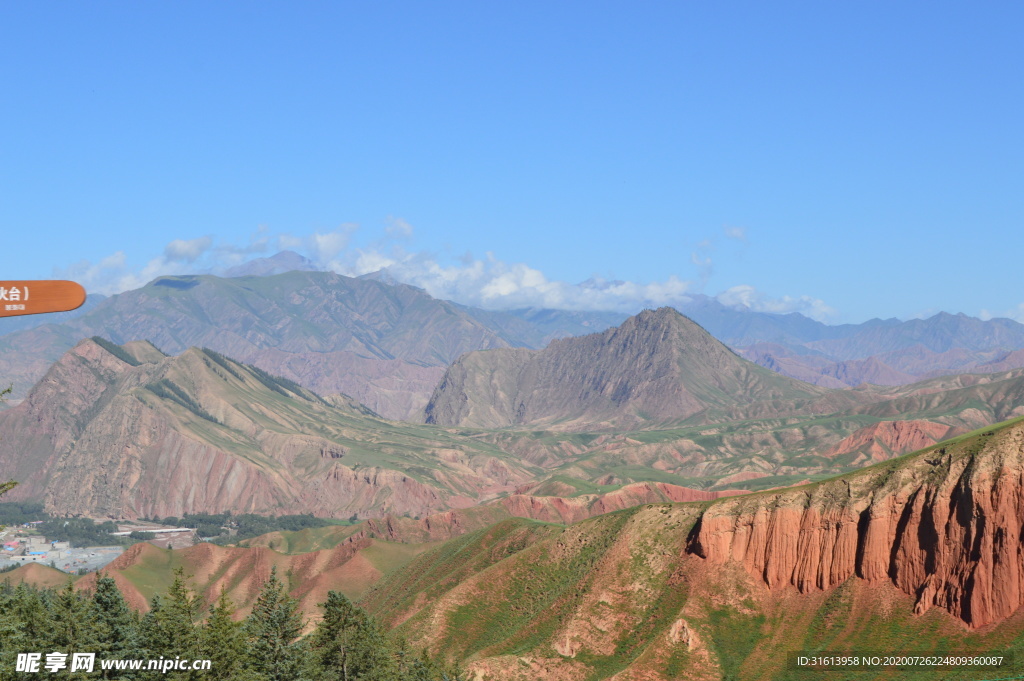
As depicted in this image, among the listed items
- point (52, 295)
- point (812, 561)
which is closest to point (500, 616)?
point (812, 561)

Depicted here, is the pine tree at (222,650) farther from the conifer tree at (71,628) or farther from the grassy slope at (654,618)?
the grassy slope at (654,618)

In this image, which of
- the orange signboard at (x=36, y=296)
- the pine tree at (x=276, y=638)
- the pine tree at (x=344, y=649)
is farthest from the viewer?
the pine tree at (x=344, y=649)

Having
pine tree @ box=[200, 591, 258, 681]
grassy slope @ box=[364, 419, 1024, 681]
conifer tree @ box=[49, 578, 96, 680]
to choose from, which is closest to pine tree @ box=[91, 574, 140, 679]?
conifer tree @ box=[49, 578, 96, 680]

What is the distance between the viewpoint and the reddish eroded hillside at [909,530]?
103562mm

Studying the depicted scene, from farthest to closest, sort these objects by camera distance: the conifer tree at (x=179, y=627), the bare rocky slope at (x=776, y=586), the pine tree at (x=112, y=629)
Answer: the bare rocky slope at (x=776, y=586), the pine tree at (x=112, y=629), the conifer tree at (x=179, y=627)

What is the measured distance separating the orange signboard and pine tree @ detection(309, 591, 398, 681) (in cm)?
4720

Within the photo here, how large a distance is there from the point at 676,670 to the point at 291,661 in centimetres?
5419

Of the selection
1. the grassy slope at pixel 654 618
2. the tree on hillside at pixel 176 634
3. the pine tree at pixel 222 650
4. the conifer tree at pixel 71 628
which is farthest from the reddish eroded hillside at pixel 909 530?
the conifer tree at pixel 71 628

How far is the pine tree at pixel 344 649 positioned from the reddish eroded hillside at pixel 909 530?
5769 centimetres

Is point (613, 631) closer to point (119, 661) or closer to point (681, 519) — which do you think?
point (681, 519)

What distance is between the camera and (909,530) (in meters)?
112

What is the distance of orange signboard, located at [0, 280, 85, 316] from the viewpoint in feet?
94.2

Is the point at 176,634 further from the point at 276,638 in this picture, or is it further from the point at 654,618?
the point at 654,618

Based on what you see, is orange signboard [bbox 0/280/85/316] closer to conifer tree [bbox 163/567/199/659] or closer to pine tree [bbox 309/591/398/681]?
conifer tree [bbox 163/567/199/659]
